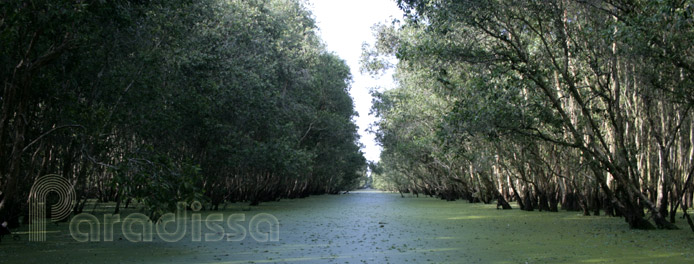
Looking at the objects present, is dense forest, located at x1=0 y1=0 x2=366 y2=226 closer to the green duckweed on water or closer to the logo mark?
the logo mark

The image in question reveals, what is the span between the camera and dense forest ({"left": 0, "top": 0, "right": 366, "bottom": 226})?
26.0 ft

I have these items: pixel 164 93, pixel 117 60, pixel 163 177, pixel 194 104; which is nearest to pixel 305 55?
pixel 194 104

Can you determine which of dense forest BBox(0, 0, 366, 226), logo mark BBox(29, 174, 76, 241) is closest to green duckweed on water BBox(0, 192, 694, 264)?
logo mark BBox(29, 174, 76, 241)

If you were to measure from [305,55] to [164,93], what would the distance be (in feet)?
41.0

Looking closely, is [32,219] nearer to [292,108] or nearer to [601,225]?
[601,225]

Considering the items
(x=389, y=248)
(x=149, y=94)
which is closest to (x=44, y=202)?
(x=149, y=94)

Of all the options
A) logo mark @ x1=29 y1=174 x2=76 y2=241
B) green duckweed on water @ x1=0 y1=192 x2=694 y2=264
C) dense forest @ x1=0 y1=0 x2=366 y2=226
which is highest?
dense forest @ x1=0 y1=0 x2=366 y2=226

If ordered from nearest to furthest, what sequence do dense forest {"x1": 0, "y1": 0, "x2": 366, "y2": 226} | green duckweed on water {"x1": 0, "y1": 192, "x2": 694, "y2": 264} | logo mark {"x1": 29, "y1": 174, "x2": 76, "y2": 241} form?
green duckweed on water {"x1": 0, "y1": 192, "x2": 694, "y2": 264} < dense forest {"x1": 0, "y1": 0, "x2": 366, "y2": 226} < logo mark {"x1": 29, "y1": 174, "x2": 76, "y2": 241}

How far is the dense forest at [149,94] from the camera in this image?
7.94m

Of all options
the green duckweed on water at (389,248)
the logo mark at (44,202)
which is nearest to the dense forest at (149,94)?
the logo mark at (44,202)

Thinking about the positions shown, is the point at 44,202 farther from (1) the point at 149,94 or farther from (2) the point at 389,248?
(2) the point at 389,248

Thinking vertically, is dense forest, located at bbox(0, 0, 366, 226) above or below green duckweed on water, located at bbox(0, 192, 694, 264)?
above

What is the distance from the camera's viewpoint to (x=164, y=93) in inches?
573

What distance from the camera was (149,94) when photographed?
1378 centimetres
